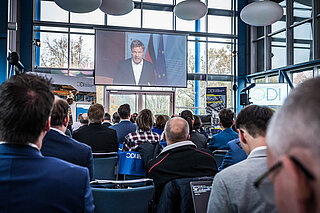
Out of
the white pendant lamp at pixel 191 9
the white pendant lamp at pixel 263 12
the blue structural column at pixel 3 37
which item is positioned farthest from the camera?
the white pendant lamp at pixel 191 9

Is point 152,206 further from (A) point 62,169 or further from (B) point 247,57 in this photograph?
(B) point 247,57

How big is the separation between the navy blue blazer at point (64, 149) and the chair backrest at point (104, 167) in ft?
2.92

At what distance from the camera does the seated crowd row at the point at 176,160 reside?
0.40 meters

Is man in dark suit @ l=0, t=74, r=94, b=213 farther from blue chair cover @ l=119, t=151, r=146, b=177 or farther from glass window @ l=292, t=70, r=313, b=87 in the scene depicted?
glass window @ l=292, t=70, r=313, b=87

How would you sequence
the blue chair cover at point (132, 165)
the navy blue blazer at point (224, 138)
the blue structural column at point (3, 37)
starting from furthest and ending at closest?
the blue structural column at point (3, 37)
the navy blue blazer at point (224, 138)
the blue chair cover at point (132, 165)

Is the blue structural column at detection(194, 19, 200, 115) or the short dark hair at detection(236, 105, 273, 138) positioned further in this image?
the blue structural column at detection(194, 19, 200, 115)

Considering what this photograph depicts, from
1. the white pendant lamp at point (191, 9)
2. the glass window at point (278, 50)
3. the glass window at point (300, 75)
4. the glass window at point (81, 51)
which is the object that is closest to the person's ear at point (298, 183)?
the white pendant lamp at point (191, 9)

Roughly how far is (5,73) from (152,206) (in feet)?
17.8

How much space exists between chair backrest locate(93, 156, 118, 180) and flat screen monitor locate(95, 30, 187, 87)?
6042 millimetres

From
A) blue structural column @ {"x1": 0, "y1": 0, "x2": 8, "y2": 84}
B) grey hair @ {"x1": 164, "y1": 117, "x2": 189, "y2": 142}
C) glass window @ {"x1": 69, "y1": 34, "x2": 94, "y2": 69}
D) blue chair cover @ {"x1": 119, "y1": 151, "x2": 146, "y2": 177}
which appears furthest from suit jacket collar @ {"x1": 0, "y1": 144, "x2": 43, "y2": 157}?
glass window @ {"x1": 69, "y1": 34, "x2": 94, "y2": 69}

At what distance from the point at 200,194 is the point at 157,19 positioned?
404 inches

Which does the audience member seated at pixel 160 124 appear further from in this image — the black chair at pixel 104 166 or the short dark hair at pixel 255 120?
the short dark hair at pixel 255 120

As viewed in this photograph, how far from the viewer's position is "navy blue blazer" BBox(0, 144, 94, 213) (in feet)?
3.18

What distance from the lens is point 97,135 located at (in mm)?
3521
